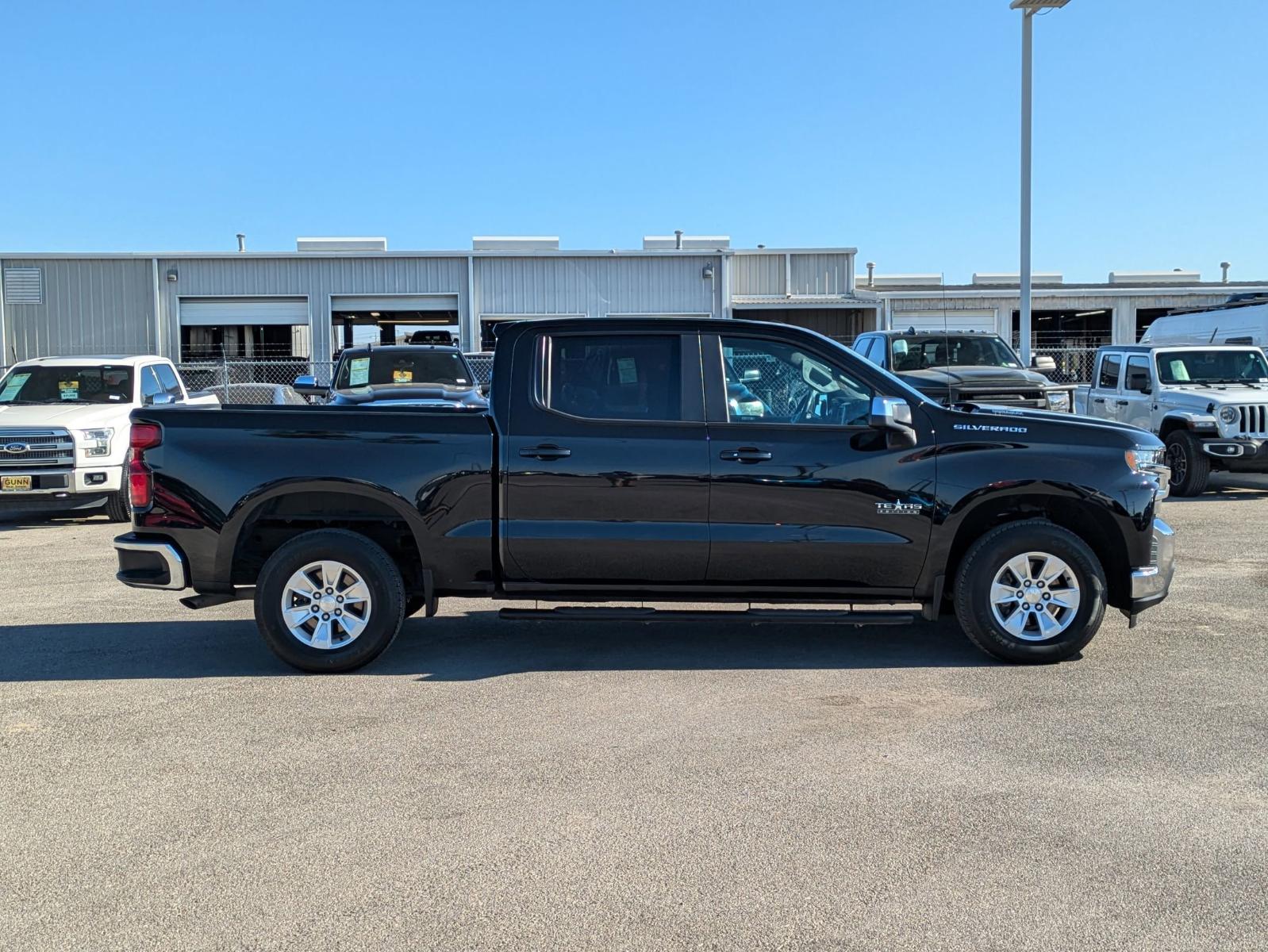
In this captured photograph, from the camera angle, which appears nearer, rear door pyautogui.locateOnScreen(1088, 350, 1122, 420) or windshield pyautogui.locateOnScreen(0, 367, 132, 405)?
windshield pyautogui.locateOnScreen(0, 367, 132, 405)

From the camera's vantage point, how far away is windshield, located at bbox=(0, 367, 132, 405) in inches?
547

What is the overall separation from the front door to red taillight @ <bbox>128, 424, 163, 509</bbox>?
307cm

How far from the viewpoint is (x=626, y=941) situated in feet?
11.2

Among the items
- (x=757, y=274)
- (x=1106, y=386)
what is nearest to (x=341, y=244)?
(x=757, y=274)

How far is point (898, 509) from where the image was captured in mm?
6371

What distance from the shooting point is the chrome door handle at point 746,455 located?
20.8 ft

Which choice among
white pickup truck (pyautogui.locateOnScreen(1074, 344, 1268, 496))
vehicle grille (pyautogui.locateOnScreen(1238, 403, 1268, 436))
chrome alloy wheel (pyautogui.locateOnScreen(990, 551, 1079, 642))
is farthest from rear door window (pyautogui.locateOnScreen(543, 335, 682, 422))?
vehicle grille (pyautogui.locateOnScreen(1238, 403, 1268, 436))

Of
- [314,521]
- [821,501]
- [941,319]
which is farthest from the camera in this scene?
[941,319]

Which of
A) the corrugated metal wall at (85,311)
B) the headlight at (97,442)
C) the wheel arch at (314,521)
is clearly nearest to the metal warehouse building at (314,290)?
the corrugated metal wall at (85,311)

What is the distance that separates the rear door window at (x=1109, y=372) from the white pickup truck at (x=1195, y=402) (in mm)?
12

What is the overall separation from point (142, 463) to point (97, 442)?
7034 mm

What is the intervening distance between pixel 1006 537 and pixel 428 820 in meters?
3.61

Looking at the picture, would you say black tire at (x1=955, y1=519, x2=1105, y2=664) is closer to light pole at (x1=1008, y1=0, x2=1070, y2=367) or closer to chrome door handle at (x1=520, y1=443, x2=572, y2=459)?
chrome door handle at (x1=520, y1=443, x2=572, y2=459)

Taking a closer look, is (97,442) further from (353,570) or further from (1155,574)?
(1155,574)
